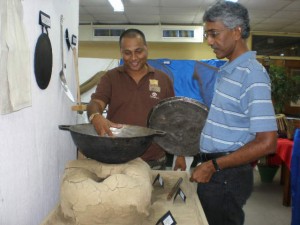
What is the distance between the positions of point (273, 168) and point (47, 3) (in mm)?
3736

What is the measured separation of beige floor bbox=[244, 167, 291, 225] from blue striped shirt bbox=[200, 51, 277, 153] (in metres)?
2.10

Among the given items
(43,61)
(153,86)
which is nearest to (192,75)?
(153,86)

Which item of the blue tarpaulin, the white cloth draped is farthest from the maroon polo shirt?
the blue tarpaulin

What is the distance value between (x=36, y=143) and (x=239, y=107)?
90 centimetres

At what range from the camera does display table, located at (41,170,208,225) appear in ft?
3.79

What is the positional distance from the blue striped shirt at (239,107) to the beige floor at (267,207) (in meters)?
2.10

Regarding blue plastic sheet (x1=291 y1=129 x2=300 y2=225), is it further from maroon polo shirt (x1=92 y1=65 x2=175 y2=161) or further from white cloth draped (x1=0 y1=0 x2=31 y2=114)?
white cloth draped (x1=0 y1=0 x2=31 y2=114)

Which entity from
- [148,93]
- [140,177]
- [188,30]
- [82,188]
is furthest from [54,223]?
[188,30]

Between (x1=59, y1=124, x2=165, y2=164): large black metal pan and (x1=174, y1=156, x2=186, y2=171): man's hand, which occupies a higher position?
(x1=59, y1=124, x2=165, y2=164): large black metal pan

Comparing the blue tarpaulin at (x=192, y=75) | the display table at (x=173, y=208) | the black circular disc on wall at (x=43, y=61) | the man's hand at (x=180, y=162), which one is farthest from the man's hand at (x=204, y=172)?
the blue tarpaulin at (x=192, y=75)

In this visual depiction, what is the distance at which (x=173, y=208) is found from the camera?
4.22 feet

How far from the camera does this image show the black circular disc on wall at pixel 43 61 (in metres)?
1.44

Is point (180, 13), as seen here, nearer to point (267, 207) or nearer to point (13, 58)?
point (267, 207)

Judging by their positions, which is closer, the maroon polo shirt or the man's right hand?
the man's right hand
